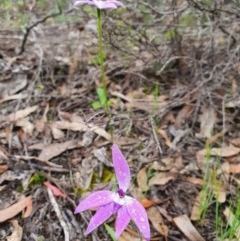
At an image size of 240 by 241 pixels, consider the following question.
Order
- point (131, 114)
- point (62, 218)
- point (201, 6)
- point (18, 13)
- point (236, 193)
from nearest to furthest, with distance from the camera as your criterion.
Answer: point (62, 218), point (236, 193), point (201, 6), point (131, 114), point (18, 13)

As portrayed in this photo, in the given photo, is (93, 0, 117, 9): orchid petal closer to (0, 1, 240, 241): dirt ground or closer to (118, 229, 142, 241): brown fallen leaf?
(0, 1, 240, 241): dirt ground

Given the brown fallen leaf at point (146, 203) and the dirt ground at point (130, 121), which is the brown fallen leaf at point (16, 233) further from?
the brown fallen leaf at point (146, 203)

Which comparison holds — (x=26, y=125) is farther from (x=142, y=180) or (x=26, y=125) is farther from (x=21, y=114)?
(x=142, y=180)

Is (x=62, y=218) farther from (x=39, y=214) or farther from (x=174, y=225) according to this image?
(x=174, y=225)

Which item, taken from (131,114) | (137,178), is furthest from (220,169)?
(131,114)

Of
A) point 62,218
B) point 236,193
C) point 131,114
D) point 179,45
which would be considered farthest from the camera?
point 179,45

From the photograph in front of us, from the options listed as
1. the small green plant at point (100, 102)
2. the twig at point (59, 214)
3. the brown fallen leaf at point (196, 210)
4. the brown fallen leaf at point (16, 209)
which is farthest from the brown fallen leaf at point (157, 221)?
the small green plant at point (100, 102)

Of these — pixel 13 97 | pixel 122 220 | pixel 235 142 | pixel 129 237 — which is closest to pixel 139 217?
pixel 122 220
